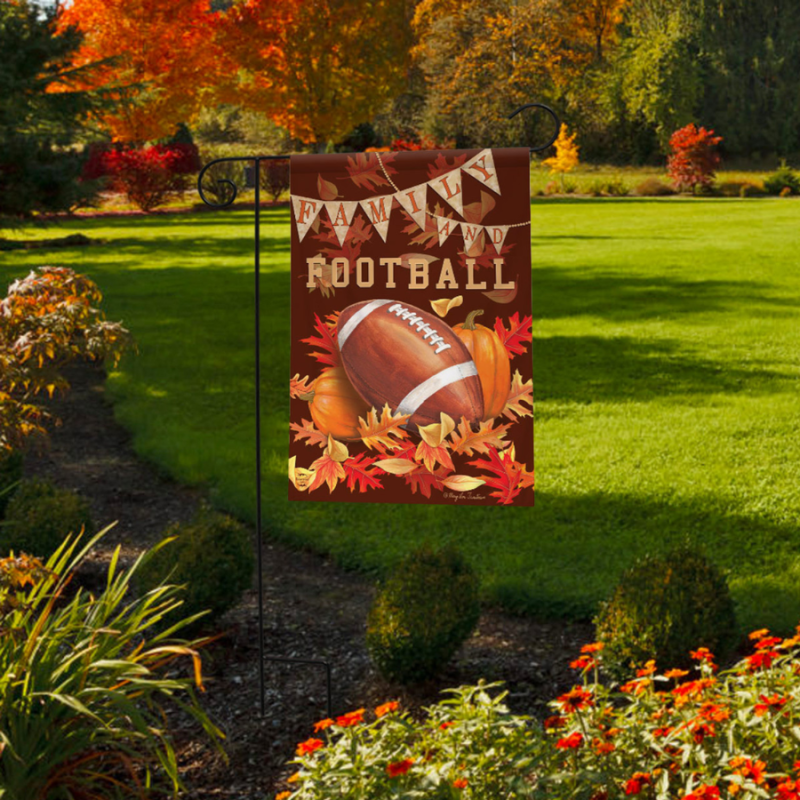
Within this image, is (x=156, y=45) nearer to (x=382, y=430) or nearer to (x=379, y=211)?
(x=379, y=211)

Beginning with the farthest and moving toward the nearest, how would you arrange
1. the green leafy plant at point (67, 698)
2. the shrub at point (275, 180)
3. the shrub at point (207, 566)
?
the shrub at point (275, 180) → the shrub at point (207, 566) → the green leafy plant at point (67, 698)

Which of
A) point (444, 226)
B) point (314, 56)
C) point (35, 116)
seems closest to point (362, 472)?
point (444, 226)

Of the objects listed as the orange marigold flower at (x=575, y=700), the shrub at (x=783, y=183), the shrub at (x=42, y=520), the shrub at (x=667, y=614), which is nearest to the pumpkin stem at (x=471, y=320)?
the shrub at (x=667, y=614)

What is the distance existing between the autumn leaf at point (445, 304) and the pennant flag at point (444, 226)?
0.77 ft

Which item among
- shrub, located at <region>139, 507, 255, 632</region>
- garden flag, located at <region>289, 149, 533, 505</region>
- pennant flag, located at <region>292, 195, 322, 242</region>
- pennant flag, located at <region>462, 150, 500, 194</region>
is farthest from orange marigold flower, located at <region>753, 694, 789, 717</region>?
shrub, located at <region>139, 507, 255, 632</region>

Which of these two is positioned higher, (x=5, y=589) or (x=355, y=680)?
(x=5, y=589)

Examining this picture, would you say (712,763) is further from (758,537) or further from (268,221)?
(268,221)

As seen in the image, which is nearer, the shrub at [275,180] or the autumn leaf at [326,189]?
the autumn leaf at [326,189]

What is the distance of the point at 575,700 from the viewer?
3168 millimetres

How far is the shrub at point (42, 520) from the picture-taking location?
6.13 meters

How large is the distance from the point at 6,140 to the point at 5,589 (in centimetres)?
1118

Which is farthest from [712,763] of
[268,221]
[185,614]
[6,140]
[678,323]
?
[268,221]

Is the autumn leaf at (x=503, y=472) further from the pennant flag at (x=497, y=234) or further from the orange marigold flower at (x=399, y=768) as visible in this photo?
the orange marigold flower at (x=399, y=768)

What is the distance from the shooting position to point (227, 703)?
485 cm
